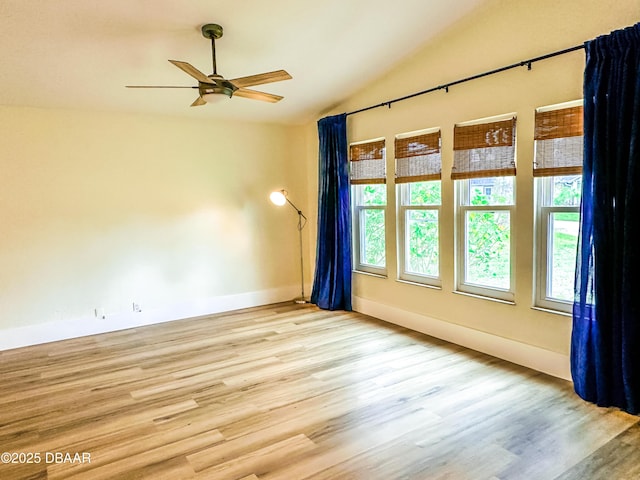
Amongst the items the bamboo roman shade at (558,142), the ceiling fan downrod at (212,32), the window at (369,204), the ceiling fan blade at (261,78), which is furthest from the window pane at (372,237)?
the ceiling fan downrod at (212,32)

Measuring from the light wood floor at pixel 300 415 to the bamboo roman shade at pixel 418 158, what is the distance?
163 cm

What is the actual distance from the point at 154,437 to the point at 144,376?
42.3 inches

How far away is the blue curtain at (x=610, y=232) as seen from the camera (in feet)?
8.93

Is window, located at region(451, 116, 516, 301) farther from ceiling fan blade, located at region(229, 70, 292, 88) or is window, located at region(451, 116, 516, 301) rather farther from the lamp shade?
A: the lamp shade

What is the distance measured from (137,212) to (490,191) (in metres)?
3.80

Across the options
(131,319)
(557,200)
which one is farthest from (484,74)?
(131,319)

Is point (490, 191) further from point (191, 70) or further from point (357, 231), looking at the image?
point (191, 70)

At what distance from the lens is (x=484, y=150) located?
12.5ft

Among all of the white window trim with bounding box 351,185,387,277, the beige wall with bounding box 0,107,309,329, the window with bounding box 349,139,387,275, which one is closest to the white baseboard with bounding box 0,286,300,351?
the beige wall with bounding box 0,107,309,329

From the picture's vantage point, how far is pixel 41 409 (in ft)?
10.2

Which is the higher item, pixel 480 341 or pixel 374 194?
pixel 374 194

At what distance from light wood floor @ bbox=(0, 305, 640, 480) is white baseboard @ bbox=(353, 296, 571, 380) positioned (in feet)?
0.40

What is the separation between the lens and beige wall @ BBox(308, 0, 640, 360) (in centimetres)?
320

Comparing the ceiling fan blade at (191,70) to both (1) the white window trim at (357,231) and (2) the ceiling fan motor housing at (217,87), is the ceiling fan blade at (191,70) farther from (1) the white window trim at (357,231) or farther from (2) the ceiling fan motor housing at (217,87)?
(1) the white window trim at (357,231)
